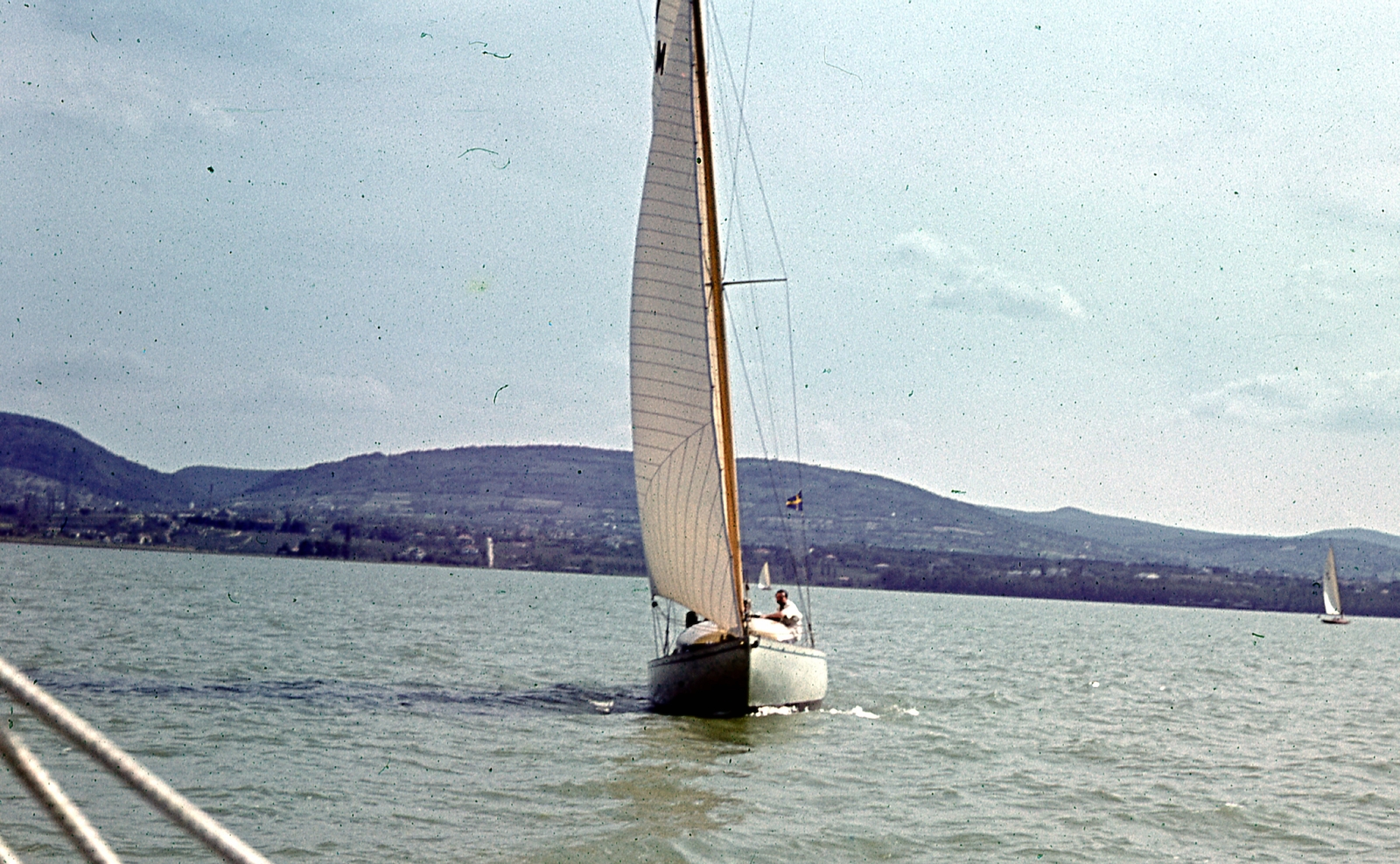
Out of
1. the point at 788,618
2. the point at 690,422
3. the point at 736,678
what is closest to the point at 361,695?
the point at 736,678

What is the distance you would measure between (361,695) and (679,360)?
7191mm

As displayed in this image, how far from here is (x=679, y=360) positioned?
18.6 metres

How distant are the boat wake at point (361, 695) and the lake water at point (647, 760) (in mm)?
113

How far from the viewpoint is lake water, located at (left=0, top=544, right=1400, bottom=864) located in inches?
433

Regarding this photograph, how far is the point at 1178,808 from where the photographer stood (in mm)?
13992

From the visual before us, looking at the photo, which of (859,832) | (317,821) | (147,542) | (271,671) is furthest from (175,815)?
(147,542)

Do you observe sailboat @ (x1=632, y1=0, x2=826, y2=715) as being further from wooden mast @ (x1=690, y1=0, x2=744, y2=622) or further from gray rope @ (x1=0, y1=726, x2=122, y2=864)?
gray rope @ (x1=0, y1=726, x2=122, y2=864)

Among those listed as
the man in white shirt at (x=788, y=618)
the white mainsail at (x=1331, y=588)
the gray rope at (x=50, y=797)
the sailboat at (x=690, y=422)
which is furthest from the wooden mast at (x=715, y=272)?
the white mainsail at (x=1331, y=588)

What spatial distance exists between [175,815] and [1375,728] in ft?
87.7

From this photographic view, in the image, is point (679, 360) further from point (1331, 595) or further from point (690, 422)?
point (1331, 595)

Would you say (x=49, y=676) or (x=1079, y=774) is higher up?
(x=49, y=676)

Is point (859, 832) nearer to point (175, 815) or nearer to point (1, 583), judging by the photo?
point (175, 815)

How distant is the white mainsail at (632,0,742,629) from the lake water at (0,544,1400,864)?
2.34 metres

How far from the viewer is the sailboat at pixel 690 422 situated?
18.0m
